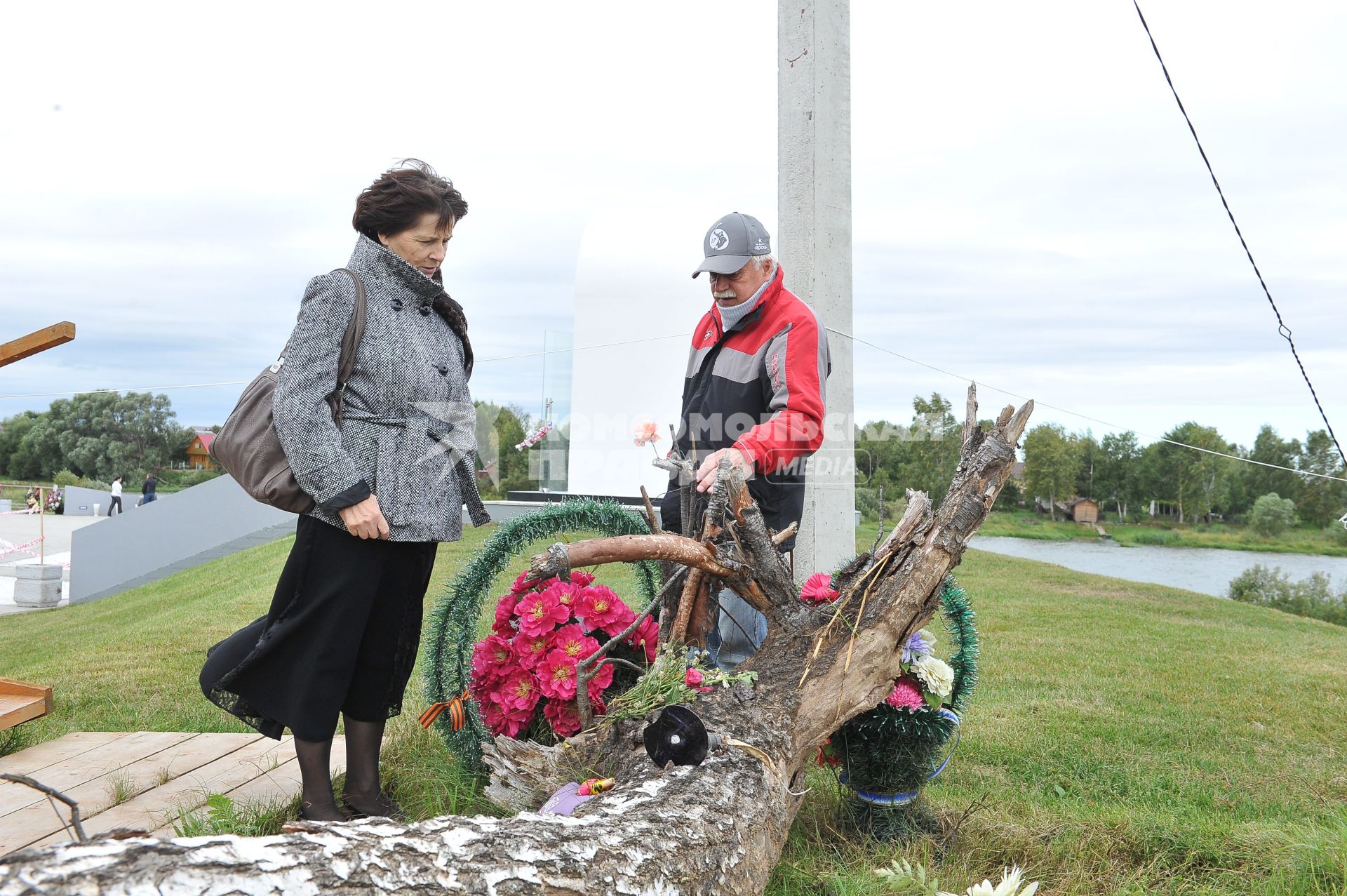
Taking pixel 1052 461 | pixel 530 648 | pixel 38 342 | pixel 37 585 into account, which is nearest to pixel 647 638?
pixel 530 648

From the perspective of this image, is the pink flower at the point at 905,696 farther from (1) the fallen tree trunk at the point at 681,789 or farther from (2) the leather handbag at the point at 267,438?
(2) the leather handbag at the point at 267,438

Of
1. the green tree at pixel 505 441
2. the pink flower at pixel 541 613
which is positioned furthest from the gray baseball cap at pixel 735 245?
the green tree at pixel 505 441

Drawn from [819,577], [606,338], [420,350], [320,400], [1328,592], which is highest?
[606,338]

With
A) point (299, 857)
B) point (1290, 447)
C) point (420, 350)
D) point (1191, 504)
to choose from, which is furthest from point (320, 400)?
point (1191, 504)

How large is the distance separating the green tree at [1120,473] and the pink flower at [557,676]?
8972 mm

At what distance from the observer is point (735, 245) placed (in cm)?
245

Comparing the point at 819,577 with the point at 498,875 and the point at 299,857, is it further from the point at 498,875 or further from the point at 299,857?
the point at 299,857

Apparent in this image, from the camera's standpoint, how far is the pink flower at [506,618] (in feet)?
8.34

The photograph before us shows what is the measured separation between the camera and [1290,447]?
921 cm

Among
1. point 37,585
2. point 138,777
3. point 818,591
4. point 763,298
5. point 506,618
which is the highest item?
point 763,298

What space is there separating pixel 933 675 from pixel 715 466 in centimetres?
78

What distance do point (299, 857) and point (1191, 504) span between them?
11.3 metres

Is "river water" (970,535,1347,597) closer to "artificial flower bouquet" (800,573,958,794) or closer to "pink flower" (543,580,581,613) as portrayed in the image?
"artificial flower bouquet" (800,573,958,794)

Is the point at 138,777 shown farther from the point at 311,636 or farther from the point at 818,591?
the point at 818,591
